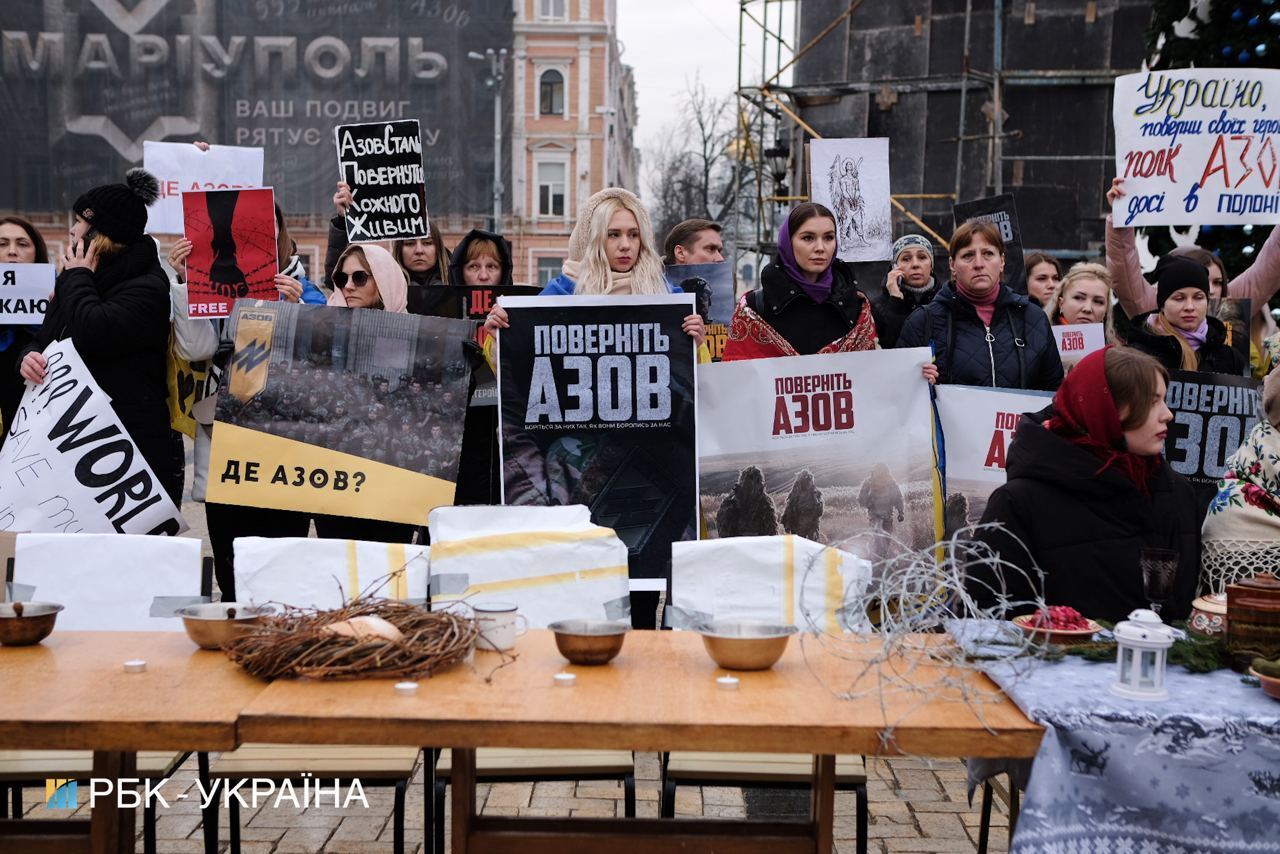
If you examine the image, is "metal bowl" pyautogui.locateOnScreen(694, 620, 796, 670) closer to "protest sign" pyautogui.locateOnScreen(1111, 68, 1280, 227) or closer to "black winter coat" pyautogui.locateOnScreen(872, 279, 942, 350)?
"protest sign" pyautogui.locateOnScreen(1111, 68, 1280, 227)

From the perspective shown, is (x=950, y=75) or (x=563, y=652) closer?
(x=563, y=652)

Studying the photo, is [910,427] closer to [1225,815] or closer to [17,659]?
[1225,815]

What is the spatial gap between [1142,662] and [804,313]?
3.27m

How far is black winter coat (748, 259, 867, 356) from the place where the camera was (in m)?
5.72

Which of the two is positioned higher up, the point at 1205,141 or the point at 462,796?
the point at 1205,141

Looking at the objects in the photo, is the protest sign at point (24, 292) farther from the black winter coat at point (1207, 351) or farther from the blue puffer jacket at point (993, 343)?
the black winter coat at point (1207, 351)

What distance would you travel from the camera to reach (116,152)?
44969mm

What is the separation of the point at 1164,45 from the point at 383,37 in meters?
41.2

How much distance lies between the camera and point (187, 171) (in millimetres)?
7172

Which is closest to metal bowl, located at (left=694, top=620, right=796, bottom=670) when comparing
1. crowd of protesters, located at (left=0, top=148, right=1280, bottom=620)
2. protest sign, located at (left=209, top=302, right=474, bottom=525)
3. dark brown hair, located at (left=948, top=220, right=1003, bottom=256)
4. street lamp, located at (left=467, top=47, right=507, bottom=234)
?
crowd of protesters, located at (left=0, top=148, right=1280, bottom=620)

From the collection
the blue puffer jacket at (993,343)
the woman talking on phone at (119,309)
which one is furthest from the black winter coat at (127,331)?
the blue puffer jacket at (993,343)

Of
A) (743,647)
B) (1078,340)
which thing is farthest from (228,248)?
(1078,340)

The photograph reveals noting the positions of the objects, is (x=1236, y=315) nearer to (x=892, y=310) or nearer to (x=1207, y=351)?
(x=1207, y=351)

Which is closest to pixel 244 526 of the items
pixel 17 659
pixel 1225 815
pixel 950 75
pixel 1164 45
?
pixel 17 659
